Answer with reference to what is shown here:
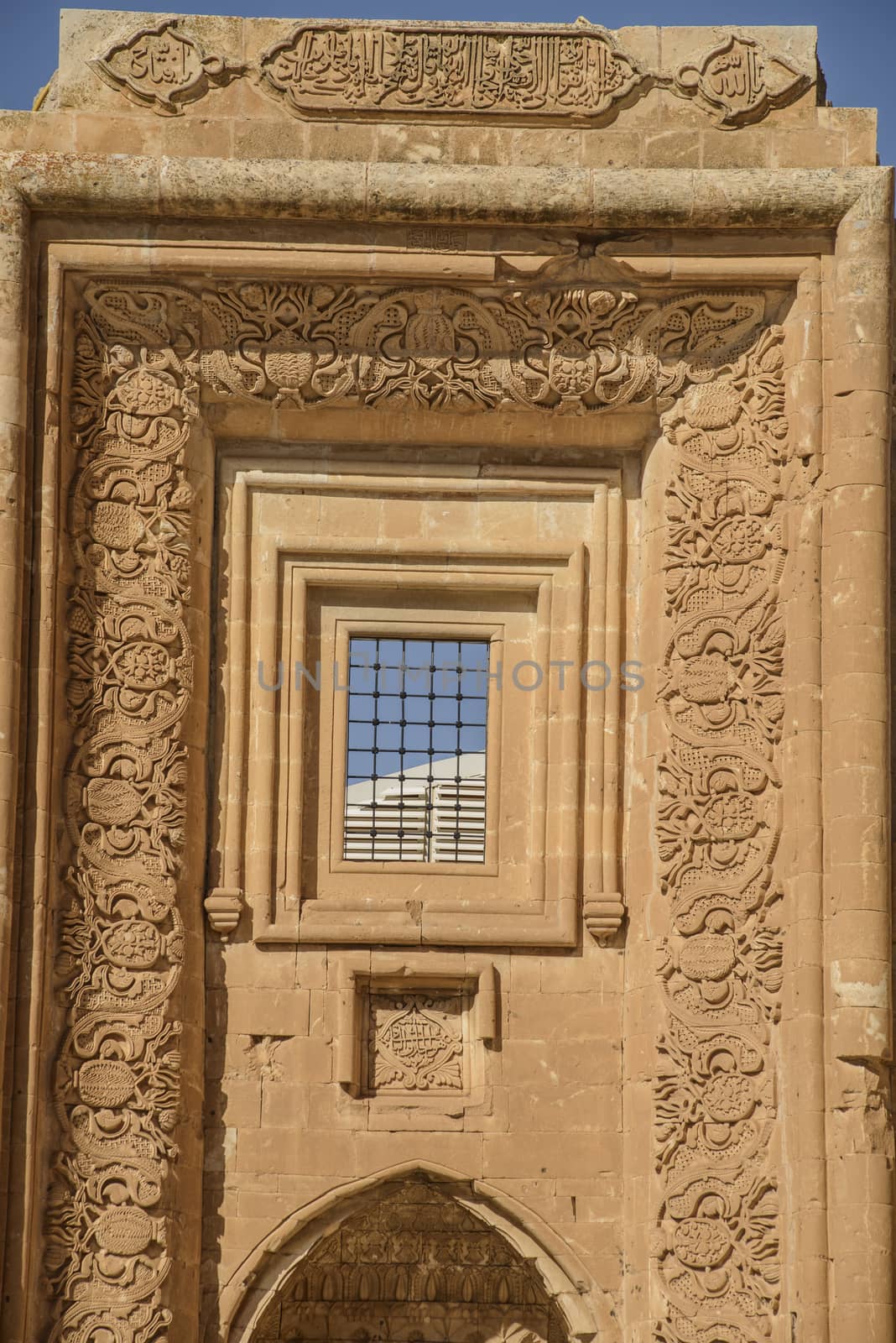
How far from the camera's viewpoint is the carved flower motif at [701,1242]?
14.9 m

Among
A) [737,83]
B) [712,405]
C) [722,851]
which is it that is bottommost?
[722,851]

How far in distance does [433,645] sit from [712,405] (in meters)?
2.33

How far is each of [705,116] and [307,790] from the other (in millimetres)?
4867

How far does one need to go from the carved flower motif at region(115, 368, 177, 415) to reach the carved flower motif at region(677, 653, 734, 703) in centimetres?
358

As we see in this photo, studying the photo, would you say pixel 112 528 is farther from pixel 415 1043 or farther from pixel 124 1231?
pixel 124 1231

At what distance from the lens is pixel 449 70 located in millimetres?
15867

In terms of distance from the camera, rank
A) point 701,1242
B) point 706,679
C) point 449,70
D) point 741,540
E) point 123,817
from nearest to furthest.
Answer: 1. point 701,1242
2. point 123,817
3. point 706,679
4. point 741,540
5. point 449,70

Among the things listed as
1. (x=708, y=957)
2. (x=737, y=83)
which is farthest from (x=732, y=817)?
(x=737, y=83)

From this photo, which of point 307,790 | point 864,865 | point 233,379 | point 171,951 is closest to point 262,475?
point 233,379

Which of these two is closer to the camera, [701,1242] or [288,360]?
[701,1242]

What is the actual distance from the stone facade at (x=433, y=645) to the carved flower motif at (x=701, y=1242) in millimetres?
18

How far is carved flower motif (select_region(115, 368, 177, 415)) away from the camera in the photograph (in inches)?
622

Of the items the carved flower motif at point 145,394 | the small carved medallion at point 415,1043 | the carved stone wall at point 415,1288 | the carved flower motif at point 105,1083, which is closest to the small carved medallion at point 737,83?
the carved flower motif at point 145,394

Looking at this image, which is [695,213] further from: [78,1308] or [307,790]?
[78,1308]
